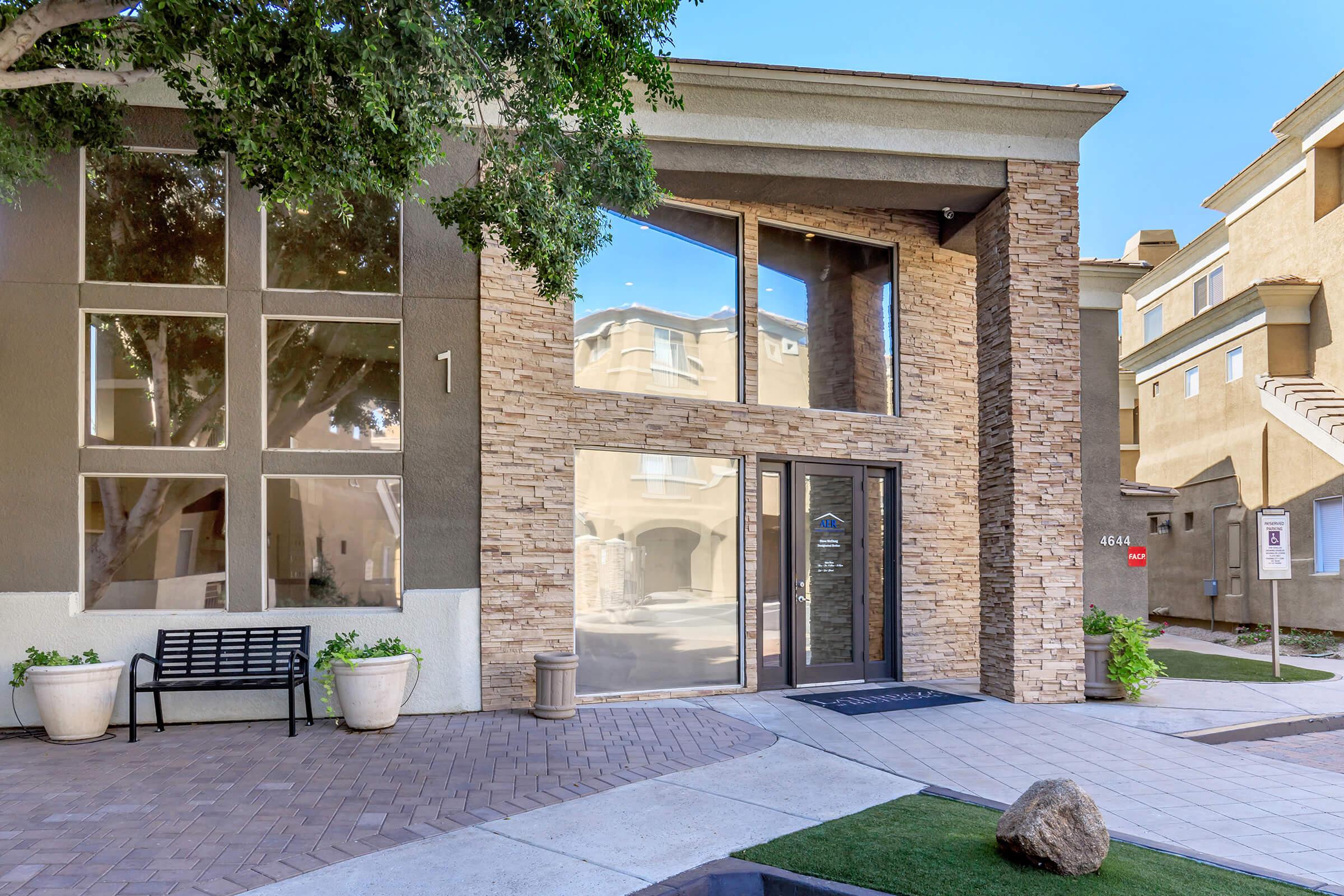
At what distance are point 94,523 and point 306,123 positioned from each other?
4606 millimetres

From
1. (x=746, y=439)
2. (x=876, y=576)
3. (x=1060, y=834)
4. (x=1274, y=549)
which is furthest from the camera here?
(x=1274, y=549)

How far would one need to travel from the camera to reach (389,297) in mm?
8711

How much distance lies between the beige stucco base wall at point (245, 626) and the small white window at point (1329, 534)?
14.3 m

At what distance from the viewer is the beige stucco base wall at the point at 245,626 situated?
26.2 feet

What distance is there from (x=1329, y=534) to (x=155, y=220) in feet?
57.9

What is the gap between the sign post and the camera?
10781 millimetres

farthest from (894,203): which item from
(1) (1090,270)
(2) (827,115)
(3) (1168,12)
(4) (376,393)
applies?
(3) (1168,12)

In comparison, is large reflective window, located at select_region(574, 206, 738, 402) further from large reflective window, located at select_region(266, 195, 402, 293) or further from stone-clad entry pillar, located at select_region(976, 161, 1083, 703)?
stone-clad entry pillar, located at select_region(976, 161, 1083, 703)

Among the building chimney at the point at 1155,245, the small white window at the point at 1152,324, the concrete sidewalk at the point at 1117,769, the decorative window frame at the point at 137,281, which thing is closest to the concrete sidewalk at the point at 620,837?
the concrete sidewalk at the point at 1117,769

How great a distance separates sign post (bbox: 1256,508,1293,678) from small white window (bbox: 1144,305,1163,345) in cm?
1296

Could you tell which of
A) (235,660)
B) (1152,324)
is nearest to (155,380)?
(235,660)

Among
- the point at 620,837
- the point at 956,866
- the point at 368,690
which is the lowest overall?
the point at 620,837

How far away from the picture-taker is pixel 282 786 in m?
6.05

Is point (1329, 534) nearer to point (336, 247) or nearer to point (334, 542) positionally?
point (334, 542)
